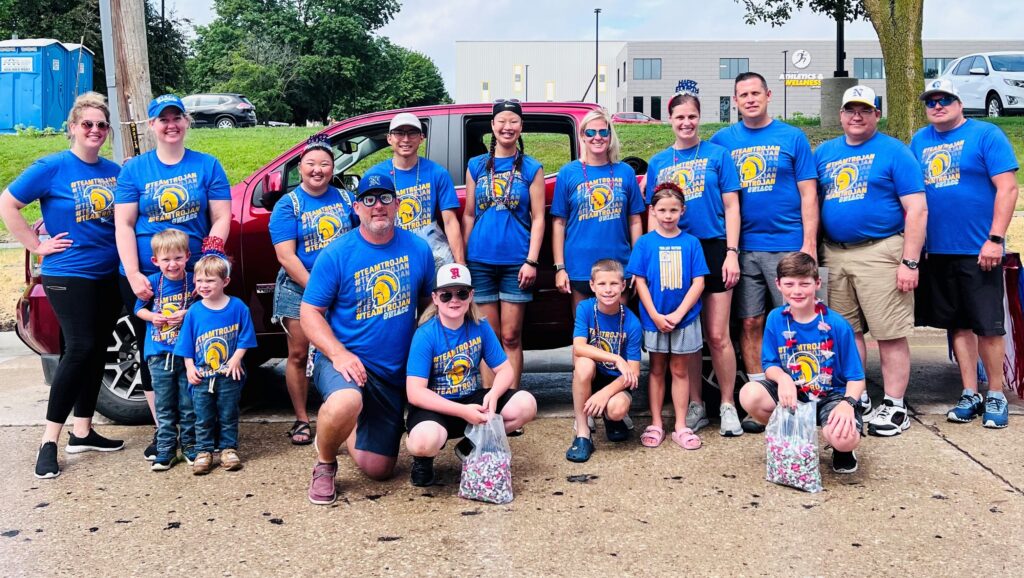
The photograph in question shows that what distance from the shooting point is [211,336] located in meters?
4.46

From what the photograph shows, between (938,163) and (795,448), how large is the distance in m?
1.98

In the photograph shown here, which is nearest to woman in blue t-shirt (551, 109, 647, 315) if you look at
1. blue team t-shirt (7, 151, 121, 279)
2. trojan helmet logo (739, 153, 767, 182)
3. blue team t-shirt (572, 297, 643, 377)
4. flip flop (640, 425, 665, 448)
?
blue team t-shirt (572, 297, 643, 377)

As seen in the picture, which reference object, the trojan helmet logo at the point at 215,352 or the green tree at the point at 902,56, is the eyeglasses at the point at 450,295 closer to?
the trojan helmet logo at the point at 215,352

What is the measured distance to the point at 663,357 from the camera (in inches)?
189

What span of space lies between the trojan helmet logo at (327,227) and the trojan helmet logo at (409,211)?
1.11 ft

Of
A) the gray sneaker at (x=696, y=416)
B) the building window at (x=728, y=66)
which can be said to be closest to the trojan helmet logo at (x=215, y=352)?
the gray sneaker at (x=696, y=416)

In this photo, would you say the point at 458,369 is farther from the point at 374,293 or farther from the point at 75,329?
the point at 75,329

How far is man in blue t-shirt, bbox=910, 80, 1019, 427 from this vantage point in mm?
4777

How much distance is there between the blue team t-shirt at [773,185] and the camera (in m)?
4.77

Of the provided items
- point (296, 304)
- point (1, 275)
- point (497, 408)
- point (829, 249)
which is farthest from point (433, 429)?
point (1, 275)

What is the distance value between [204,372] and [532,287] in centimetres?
176

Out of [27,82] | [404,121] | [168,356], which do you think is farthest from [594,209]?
[27,82]

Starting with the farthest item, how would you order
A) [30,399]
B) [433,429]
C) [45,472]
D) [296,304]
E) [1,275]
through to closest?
[1,275], [30,399], [296,304], [45,472], [433,429]

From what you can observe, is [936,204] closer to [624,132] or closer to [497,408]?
[497,408]
